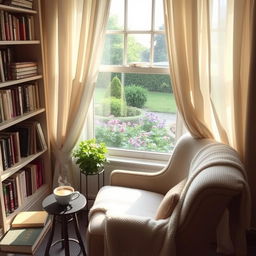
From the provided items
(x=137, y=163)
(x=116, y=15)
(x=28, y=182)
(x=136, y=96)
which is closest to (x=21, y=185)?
(x=28, y=182)

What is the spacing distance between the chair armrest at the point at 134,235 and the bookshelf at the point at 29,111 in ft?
2.63

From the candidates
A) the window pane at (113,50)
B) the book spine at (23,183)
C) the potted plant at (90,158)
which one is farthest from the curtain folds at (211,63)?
the book spine at (23,183)

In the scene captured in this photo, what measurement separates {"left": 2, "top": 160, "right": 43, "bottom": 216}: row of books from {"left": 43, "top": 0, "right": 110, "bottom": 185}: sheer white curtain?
0.58ft

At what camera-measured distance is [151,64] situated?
2.37 m

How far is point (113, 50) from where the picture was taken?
95.6 inches

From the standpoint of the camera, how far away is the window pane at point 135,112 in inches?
96.9

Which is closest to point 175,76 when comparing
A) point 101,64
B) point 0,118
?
point 101,64

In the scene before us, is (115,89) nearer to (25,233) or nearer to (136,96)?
(136,96)

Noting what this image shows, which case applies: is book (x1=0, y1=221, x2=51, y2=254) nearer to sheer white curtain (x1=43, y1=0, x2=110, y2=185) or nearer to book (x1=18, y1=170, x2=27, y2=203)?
book (x1=18, y1=170, x2=27, y2=203)

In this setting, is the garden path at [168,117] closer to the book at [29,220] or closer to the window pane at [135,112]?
the window pane at [135,112]

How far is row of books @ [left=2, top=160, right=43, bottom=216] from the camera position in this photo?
204cm

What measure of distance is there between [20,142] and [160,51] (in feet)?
4.31

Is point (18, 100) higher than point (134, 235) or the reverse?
higher

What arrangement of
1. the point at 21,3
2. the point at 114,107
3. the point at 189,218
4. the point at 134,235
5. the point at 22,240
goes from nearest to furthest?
the point at 189,218 → the point at 134,235 → the point at 22,240 → the point at 21,3 → the point at 114,107
